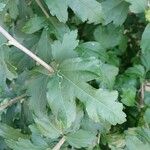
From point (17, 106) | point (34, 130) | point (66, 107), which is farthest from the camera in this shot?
point (17, 106)

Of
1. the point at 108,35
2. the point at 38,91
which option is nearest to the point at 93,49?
the point at 108,35

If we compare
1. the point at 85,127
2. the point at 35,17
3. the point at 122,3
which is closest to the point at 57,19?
the point at 35,17

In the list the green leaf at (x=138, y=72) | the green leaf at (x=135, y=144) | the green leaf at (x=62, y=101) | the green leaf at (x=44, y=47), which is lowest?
the green leaf at (x=135, y=144)

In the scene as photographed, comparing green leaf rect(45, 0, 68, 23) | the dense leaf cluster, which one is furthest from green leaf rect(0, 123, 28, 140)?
green leaf rect(45, 0, 68, 23)

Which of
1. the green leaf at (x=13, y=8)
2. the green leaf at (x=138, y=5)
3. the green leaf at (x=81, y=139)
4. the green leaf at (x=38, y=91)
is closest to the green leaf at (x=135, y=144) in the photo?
the green leaf at (x=81, y=139)

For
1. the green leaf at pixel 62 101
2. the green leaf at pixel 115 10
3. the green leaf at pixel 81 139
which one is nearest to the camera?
the green leaf at pixel 62 101

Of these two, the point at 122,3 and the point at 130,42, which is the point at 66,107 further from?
the point at 130,42

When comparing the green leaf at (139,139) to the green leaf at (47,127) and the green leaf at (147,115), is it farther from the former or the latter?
the green leaf at (47,127)
